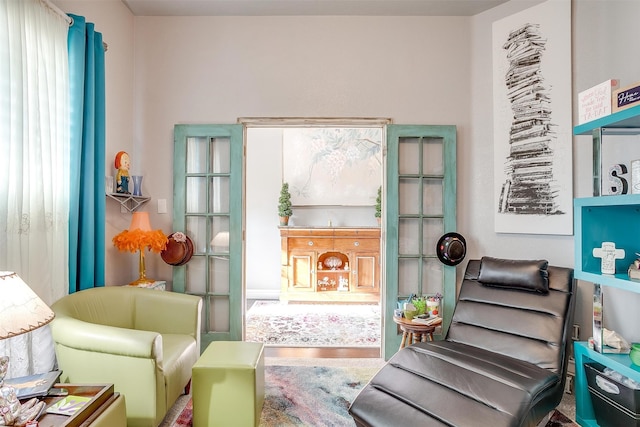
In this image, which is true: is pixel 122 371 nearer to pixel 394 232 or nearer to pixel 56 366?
pixel 56 366

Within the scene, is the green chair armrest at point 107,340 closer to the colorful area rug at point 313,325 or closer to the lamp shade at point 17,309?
the lamp shade at point 17,309

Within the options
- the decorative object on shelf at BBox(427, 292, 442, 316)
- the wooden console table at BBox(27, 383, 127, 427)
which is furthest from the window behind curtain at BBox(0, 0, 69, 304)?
the decorative object on shelf at BBox(427, 292, 442, 316)

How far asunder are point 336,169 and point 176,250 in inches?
115

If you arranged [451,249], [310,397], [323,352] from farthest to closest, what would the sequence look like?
[323,352], [451,249], [310,397]

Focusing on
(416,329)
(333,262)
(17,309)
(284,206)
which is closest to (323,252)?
(333,262)

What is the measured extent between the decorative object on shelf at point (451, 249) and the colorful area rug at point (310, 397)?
44.0 inches

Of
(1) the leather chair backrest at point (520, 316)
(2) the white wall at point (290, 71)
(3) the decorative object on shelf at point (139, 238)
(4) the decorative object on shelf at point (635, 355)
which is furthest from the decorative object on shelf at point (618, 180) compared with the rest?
(3) the decorative object on shelf at point (139, 238)

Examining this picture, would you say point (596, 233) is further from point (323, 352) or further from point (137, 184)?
point (137, 184)

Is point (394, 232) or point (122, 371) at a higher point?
point (394, 232)

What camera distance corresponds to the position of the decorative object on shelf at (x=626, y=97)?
1.71 metres

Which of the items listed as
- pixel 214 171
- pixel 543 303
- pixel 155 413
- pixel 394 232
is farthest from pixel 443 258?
pixel 155 413

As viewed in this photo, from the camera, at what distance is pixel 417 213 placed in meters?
3.09

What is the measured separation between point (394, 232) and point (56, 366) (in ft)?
8.35

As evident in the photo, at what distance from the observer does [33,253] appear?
192cm
